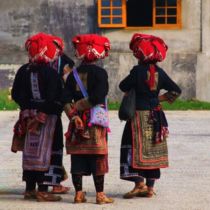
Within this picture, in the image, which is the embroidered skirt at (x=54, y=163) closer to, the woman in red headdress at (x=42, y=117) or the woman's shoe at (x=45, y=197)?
the woman in red headdress at (x=42, y=117)

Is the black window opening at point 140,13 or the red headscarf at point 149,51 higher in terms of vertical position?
the black window opening at point 140,13

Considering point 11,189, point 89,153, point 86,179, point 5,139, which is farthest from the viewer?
point 5,139

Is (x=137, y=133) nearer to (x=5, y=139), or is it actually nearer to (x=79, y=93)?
(x=79, y=93)

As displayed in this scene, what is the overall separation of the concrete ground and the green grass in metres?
5.00

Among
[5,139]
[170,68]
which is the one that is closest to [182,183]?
[5,139]

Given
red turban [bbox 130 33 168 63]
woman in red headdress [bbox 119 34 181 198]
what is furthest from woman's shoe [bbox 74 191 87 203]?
red turban [bbox 130 33 168 63]

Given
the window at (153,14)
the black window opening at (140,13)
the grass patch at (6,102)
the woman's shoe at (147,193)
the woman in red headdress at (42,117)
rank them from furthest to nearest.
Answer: the black window opening at (140,13) → the window at (153,14) → the grass patch at (6,102) → the woman's shoe at (147,193) → the woman in red headdress at (42,117)

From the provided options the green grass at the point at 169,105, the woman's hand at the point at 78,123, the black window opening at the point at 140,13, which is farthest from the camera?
the black window opening at the point at 140,13

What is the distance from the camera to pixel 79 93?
9.27 metres

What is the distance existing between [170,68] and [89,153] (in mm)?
14042

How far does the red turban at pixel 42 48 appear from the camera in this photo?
935cm

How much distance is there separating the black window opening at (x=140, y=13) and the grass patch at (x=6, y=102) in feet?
11.7

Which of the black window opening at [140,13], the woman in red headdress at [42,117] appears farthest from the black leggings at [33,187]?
the black window opening at [140,13]

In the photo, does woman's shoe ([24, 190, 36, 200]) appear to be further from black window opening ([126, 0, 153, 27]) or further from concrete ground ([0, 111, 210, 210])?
black window opening ([126, 0, 153, 27])
